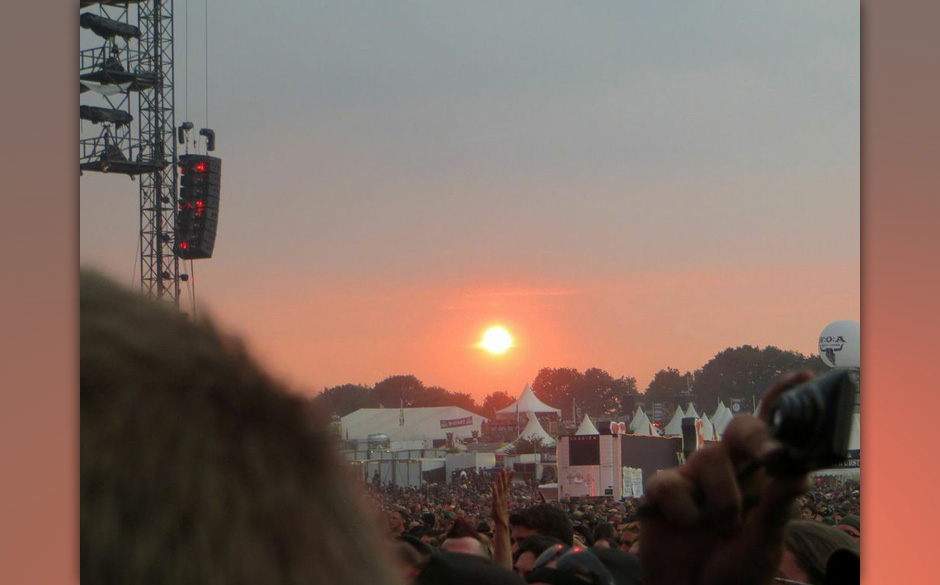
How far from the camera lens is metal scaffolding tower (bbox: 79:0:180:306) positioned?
2.06 m

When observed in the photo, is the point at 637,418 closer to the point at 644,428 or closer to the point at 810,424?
the point at 644,428

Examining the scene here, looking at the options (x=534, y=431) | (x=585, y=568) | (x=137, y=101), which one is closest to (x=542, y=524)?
(x=534, y=431)

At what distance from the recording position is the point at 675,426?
178 cm

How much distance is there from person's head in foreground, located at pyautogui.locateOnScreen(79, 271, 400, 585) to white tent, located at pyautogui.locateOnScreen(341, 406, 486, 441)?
4.57 feet

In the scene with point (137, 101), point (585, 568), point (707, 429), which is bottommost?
point (585, 568)

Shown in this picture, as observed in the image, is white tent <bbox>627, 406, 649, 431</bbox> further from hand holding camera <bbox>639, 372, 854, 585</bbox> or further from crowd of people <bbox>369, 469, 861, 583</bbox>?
hand holding camera <bbox>639, 372, 854, 585</bbox>

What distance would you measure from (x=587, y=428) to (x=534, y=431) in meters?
0.12

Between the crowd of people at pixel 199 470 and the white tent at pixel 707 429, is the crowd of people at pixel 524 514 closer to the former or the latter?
the white tent at pixel 707 429

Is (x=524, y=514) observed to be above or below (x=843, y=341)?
below

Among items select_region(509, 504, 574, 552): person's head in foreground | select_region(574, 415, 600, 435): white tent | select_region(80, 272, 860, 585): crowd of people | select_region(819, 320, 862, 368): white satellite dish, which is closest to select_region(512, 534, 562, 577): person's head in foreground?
select_region(509, 504, 574, 552): person's head in foreground

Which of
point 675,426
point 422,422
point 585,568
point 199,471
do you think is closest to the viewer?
point 199,471

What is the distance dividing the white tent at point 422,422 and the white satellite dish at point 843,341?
2.41ft
